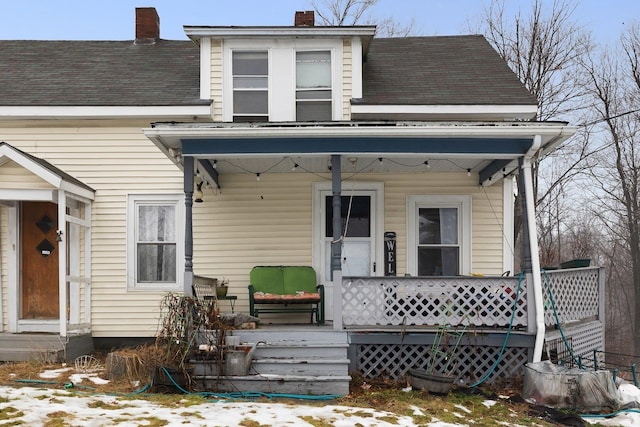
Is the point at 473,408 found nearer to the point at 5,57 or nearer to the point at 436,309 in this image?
the point at 436,309

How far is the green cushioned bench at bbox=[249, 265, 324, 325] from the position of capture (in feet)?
32.1

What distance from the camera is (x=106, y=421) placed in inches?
222

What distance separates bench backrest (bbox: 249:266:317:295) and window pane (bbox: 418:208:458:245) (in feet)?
6.69

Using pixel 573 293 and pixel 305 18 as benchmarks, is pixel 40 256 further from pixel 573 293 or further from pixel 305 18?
pixel 573 293

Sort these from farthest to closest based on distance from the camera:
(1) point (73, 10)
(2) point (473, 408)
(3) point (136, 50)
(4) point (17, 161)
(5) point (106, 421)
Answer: (1) point (73, 10), (3) point (136, 50), (4) point (17, 161), (2) point (473, 408), (5) point (106, 421)

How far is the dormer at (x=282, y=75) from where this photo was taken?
33.7 ft

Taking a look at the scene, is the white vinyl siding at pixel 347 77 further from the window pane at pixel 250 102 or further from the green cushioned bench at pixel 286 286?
the green cushioned bench at pixel 286 286

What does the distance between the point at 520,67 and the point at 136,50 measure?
13.4 metres

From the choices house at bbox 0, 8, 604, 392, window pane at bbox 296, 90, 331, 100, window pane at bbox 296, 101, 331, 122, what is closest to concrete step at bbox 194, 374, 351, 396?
house at bbox 0, 8, 604, 392

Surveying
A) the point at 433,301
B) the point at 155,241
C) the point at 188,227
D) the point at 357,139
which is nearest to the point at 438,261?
the point at 433,301

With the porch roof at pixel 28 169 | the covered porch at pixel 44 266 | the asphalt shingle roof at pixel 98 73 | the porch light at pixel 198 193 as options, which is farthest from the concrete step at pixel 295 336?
the asphalt shingle roof at pixel 98 73

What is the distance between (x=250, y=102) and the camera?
Result: 34.0ft

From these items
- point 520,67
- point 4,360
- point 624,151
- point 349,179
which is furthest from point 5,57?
point 624,151

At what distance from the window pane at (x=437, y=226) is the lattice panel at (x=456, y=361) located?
8.19 ft
